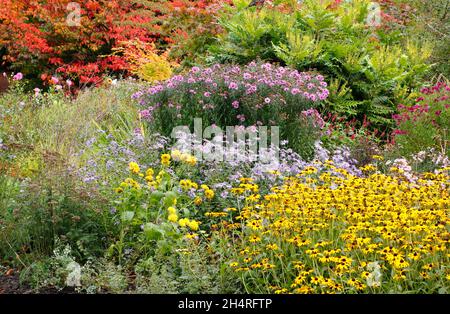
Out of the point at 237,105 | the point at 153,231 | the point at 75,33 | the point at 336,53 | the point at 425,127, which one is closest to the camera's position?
the point at 153,231

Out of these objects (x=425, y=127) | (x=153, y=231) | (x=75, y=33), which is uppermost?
(x=75, y=33)

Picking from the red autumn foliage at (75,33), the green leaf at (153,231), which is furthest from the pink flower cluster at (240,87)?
the red autumn foliage at (75,33)

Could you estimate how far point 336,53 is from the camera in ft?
30.3

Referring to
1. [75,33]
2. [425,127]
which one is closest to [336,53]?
[425,127]

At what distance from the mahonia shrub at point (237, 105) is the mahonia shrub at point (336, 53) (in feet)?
5.79

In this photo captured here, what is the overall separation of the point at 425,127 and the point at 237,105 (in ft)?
7.17

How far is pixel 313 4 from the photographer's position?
31.4 ft

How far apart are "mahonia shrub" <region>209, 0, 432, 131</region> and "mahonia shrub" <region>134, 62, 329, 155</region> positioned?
177 cm

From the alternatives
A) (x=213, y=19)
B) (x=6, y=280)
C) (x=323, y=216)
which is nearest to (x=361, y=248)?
(x=323, y=216)

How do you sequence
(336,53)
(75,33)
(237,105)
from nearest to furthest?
(237,105) → (336,53) → (75,33)

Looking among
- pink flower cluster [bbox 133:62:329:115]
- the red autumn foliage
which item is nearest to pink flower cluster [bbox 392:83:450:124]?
pink flower cluster [bbox 133:62:329:115]

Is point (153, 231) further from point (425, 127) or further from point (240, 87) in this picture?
point (425, 127)

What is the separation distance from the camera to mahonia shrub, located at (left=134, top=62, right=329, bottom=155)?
706cm

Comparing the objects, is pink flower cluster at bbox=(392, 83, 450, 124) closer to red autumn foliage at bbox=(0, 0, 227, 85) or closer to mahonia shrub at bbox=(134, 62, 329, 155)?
mahonia shrub at bbox=(134, 62, 329, 155)
